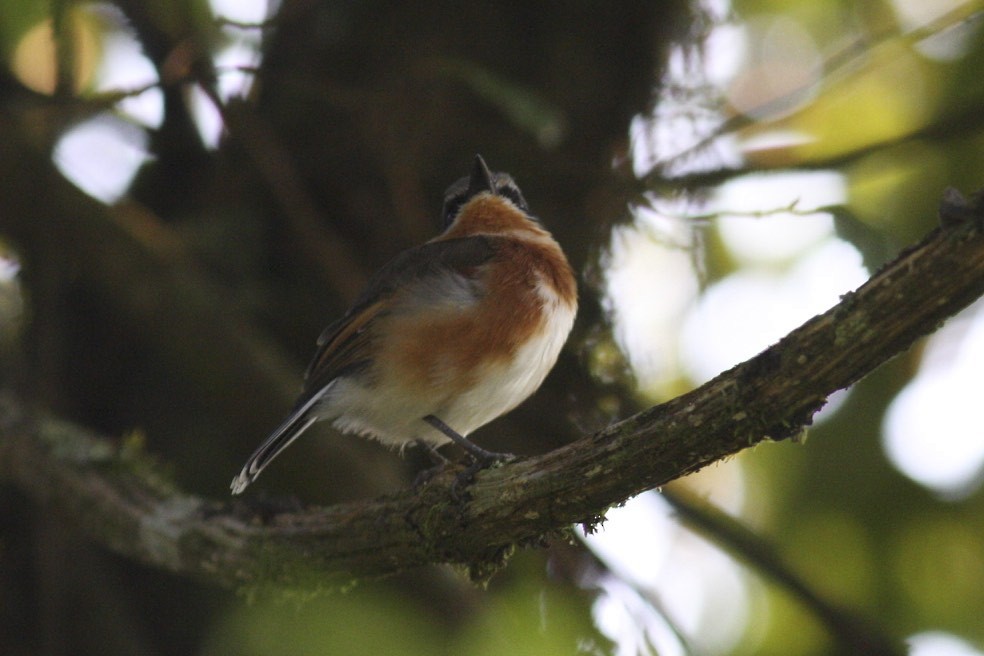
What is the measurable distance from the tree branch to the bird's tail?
17 centimetres

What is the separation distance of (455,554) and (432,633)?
333 mm

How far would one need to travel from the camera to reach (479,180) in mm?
5488

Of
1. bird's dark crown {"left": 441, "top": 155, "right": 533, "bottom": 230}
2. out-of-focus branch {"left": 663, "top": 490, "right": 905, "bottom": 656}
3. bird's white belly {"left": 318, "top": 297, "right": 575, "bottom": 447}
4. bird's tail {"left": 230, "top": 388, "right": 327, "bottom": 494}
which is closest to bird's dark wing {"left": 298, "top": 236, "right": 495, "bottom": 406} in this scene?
bird's white belly {"left": 318, "top": 297, "right": 575, "bottom": 447}

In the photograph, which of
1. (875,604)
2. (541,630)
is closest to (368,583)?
(541,630)

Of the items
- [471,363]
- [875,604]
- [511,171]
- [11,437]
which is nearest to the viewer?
[471,363]

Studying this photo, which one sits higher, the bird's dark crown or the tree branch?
the bird's dark crown

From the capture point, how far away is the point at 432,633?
3.29m

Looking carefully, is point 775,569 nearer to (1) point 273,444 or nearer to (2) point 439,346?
(2) point 439,346

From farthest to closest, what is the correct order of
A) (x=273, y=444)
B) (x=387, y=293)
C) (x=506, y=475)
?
1. (x=387, y=293)
2. (x=273, y=444)
3. (x=506, y=475)

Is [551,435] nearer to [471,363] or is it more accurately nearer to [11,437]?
[471,363]

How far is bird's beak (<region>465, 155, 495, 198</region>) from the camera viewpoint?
17.6ft

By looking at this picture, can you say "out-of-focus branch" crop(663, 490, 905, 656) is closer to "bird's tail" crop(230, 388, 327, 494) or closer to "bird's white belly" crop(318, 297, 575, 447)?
"bird's white belly" crop(318, 297, 575, 447)

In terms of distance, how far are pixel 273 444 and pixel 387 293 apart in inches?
35.1

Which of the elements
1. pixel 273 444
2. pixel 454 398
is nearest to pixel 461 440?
pixel 454 398
